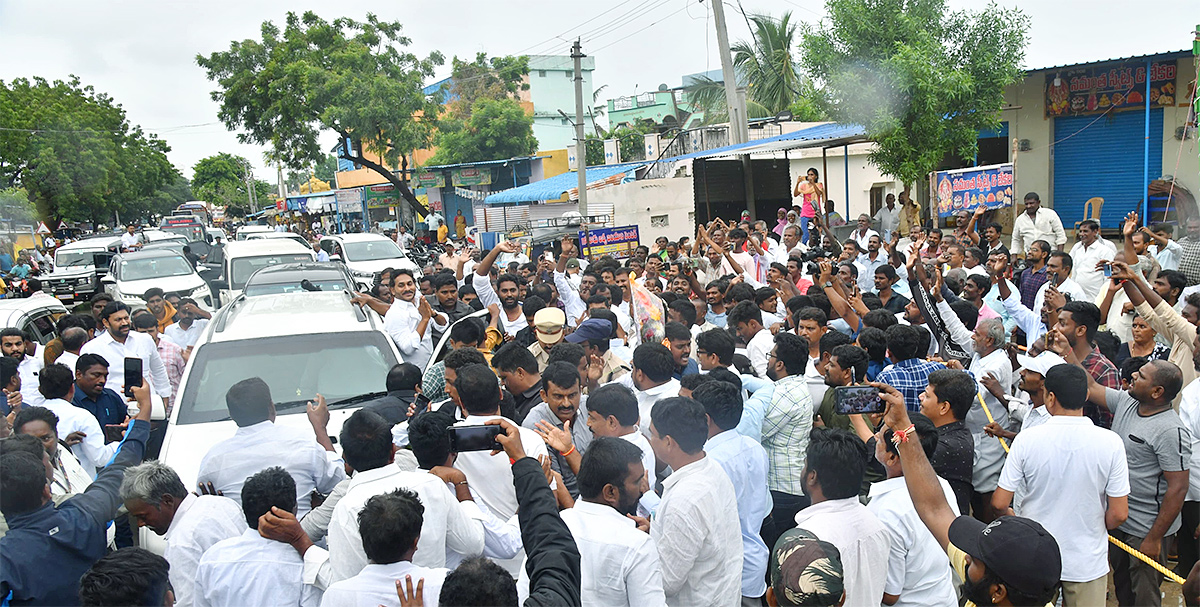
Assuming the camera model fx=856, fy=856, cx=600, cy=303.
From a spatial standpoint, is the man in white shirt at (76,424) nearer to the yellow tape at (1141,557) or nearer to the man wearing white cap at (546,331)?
the man wearing white cap at (546,331)

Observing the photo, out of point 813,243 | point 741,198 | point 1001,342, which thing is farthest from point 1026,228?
point 741,198

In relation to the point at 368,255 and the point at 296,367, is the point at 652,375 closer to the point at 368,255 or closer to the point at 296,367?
the point at 296,367

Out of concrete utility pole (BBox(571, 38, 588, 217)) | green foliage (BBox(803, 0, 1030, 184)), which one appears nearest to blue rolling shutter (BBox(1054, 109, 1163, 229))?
green foliage (BBox(803, 0, 1030, 184))

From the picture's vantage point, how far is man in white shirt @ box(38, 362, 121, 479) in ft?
16.5

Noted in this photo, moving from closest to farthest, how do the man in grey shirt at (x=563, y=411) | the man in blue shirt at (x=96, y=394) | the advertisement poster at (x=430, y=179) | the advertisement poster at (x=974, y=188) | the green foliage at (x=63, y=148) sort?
the man in grey shirt at (x=563, y=411) → the man in blue shirt at (x=96, y=394) → the advertisement poster at (x=974, y=188) → the green foliage at (x=63, y=148) → the advertisement poster at (x=430, y=179)

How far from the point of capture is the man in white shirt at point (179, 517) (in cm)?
320

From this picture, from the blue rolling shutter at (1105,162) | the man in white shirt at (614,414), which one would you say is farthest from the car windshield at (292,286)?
the blue rolling shutter at (1105,162)

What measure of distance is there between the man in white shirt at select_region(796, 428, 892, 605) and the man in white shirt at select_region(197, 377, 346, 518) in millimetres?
2392

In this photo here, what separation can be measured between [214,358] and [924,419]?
14.9 ft

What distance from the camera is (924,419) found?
12.1 feet

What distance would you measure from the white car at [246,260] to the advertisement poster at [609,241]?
5056 mm

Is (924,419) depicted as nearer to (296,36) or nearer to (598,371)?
(598,371)

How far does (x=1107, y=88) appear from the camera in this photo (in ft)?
48.9

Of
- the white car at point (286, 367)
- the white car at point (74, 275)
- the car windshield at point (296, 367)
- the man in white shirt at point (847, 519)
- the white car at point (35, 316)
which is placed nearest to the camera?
the man in white shirt at point (847, 519)
